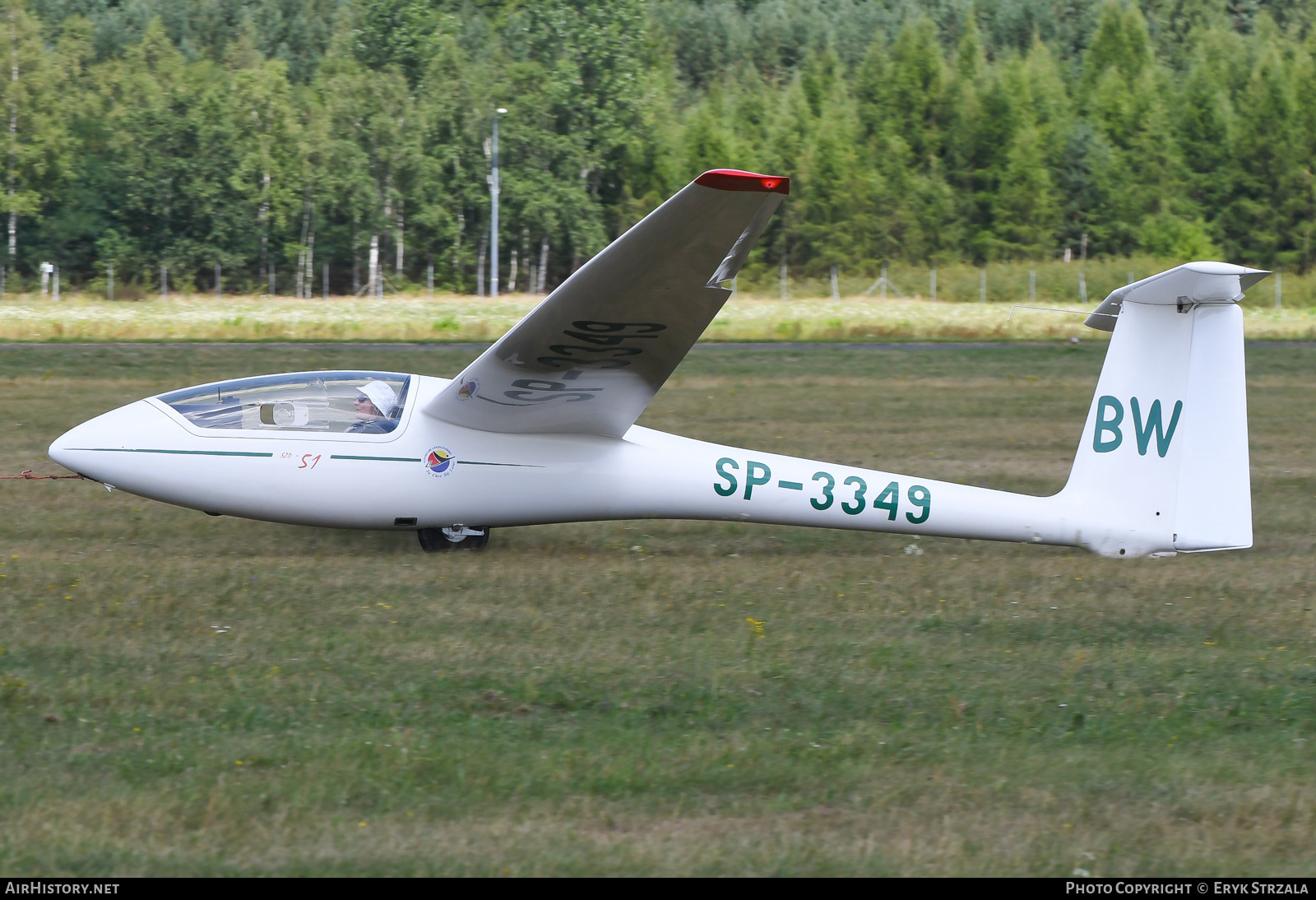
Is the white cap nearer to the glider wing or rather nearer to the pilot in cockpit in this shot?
the pilot in cockpit

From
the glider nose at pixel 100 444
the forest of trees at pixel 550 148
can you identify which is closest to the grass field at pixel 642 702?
the glider nose at pixel 100 444

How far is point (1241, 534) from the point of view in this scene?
967cm

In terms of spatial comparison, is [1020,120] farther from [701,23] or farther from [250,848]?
[250,848]

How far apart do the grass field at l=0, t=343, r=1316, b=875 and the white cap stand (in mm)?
1151

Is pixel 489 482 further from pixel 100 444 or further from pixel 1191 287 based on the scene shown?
pixel 1191 287

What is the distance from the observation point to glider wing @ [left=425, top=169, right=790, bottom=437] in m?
8.07

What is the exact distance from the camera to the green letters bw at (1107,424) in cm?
993

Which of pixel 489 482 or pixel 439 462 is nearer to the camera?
pixel 439 462

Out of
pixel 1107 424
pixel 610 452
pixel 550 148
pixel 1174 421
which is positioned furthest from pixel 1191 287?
pixel 550 148

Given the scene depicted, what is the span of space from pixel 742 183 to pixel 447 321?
33.7 metres

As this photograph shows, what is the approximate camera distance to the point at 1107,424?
32.7 ft

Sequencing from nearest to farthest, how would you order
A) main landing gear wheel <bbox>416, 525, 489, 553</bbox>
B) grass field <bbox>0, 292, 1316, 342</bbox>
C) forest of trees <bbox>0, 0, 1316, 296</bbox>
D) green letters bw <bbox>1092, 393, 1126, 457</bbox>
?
green letters bw <bbox>1092, 393, 1126, 457</bbox> < main landing gear wheel <bbox>416, 525, 489, 553</bbox> < grass field <bbox>0, 292, 1316, 342</bbox> < forest of trees <bbox>0, 0, 1316, 296</bbox>

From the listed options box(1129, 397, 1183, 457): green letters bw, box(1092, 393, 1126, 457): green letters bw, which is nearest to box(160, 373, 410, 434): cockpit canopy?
box(1092, 393, 1126, 457): green letters bw

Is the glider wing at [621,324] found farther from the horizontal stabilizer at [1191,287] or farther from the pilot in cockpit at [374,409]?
the horizontal stabilizer at [1191,287]
